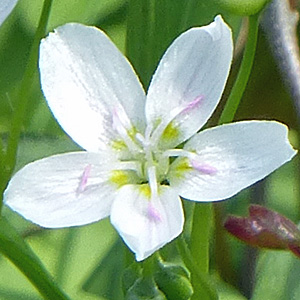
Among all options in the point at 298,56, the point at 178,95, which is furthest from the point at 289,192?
the point at 178,95

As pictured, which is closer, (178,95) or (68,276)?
(178,95)

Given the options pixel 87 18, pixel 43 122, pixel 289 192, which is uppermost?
pixel 87 18

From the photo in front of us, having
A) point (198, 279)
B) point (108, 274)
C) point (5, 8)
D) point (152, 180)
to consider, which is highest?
point (5, 8)

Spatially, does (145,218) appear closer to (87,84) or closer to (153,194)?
(153,194)

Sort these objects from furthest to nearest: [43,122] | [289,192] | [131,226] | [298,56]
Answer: [289,192]
[43,122]
[298,56]
[131,226]

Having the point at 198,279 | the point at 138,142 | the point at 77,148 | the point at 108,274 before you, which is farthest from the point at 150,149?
the point at 108,274

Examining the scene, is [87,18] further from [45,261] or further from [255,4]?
[255,4]

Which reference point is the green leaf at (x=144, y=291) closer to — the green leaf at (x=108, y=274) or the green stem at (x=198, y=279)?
the green stem at (x=198, y=279)
